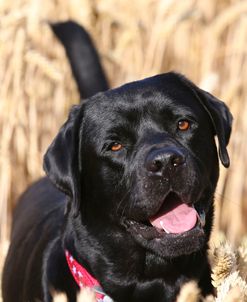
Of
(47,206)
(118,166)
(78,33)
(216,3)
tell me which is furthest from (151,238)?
(216,3)

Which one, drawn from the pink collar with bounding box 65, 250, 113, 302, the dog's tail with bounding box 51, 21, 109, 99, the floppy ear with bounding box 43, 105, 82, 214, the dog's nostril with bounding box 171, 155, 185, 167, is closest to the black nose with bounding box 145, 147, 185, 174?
the dog's nostril with bounding box 171, 155, 185, 167

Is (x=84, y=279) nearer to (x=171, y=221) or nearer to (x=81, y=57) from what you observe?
(x=171, y=221)

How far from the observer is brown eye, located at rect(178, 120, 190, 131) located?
3.91 metres

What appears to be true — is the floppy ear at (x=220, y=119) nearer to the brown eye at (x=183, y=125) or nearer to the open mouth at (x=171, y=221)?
the brown eye at (x=183, y=125)

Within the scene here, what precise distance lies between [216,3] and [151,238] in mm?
4619

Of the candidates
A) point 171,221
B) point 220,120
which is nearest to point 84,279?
point 171,221

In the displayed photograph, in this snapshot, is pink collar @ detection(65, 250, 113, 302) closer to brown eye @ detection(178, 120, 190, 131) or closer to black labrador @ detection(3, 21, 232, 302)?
black labrador @ detection(3, 21, 232, 302)

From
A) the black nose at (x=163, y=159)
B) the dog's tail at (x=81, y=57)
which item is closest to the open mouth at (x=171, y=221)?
the black nose at (x=163, y=159)

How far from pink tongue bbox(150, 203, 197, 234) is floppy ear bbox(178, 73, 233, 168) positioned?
42 centimetres

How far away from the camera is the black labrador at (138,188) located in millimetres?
3719

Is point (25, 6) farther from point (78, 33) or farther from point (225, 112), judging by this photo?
point (225, 112)

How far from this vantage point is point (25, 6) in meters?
6.32

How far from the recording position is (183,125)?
3.91 m

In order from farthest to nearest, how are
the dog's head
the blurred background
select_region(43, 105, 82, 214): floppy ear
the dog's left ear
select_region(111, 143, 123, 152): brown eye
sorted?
the blurred background → the dog's left ear → select_region(43, 105, 82, 214): floppy ear → select_region(111, 143, 123, 152): brown eye → the dog's head
